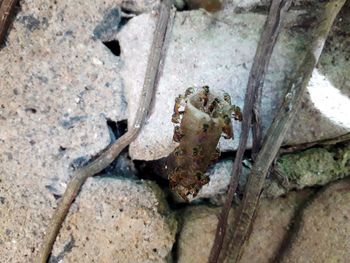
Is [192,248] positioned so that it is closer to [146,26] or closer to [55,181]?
[55,181]

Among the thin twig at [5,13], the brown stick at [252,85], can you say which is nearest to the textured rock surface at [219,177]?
the brown stick at [252,85]

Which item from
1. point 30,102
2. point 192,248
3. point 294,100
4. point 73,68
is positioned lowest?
point 192,248

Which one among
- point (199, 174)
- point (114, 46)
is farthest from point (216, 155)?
point (114, 46)

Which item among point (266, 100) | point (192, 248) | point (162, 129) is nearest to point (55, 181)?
point (162, 129)

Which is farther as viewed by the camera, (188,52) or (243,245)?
(188,52)

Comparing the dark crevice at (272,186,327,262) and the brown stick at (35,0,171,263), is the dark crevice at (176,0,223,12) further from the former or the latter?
the dark crevice at (272,186,327,262)

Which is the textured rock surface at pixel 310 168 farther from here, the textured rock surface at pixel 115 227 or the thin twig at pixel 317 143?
the textured rock surface at pixel 115 227

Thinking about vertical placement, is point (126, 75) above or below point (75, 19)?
below
